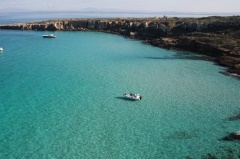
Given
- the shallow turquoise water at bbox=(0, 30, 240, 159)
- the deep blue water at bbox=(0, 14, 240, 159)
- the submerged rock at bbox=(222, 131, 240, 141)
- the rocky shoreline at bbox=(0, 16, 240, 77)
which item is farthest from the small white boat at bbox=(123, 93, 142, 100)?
the rocky shoreline at bbox=(0, 16, 240, 77)

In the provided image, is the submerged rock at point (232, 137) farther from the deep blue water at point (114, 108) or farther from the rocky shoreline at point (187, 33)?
the rocky shoreline at point (187, 33)

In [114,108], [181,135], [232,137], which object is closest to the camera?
[232,137]

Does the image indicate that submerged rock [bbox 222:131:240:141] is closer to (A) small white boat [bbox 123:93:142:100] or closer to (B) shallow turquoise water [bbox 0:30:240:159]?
(B) shallow turquoise water [bbox 0:30:240:159]

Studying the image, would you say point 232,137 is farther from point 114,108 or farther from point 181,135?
point 114,108

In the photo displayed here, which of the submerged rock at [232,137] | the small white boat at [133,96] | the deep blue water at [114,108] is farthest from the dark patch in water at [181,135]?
the small white boat at [133,96]

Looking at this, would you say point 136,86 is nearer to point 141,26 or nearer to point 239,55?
point 239,55

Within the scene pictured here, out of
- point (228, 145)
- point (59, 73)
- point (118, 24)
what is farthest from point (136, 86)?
point (118, 24)

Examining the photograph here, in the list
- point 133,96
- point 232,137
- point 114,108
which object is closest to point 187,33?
point 133,96
